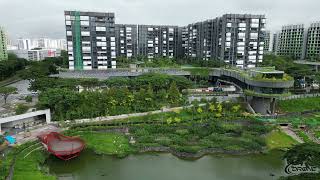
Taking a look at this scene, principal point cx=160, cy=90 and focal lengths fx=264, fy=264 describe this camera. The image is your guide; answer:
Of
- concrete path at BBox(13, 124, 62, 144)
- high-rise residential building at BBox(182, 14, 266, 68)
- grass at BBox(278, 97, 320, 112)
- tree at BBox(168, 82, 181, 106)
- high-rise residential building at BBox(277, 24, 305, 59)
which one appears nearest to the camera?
concrete path at BBox(13, 124, 62, 144)

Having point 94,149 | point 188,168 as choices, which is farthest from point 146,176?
point 94,149

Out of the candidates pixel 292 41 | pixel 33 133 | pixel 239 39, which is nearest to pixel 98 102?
pixel 33 133

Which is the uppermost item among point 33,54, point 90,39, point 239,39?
point 239,39

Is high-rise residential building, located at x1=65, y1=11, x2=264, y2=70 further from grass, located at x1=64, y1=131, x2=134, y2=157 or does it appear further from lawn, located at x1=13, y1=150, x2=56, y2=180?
lawn, located at x1=13, y1=150, x2=56, y2=180

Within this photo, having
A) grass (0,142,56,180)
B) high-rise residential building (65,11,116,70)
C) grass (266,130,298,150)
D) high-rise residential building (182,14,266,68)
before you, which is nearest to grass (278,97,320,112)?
grass (266,130,298,150)

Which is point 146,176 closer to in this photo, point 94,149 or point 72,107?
point 94,149

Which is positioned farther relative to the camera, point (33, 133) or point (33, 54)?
point (33, 54)

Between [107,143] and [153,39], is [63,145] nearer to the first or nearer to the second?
[107,143]
